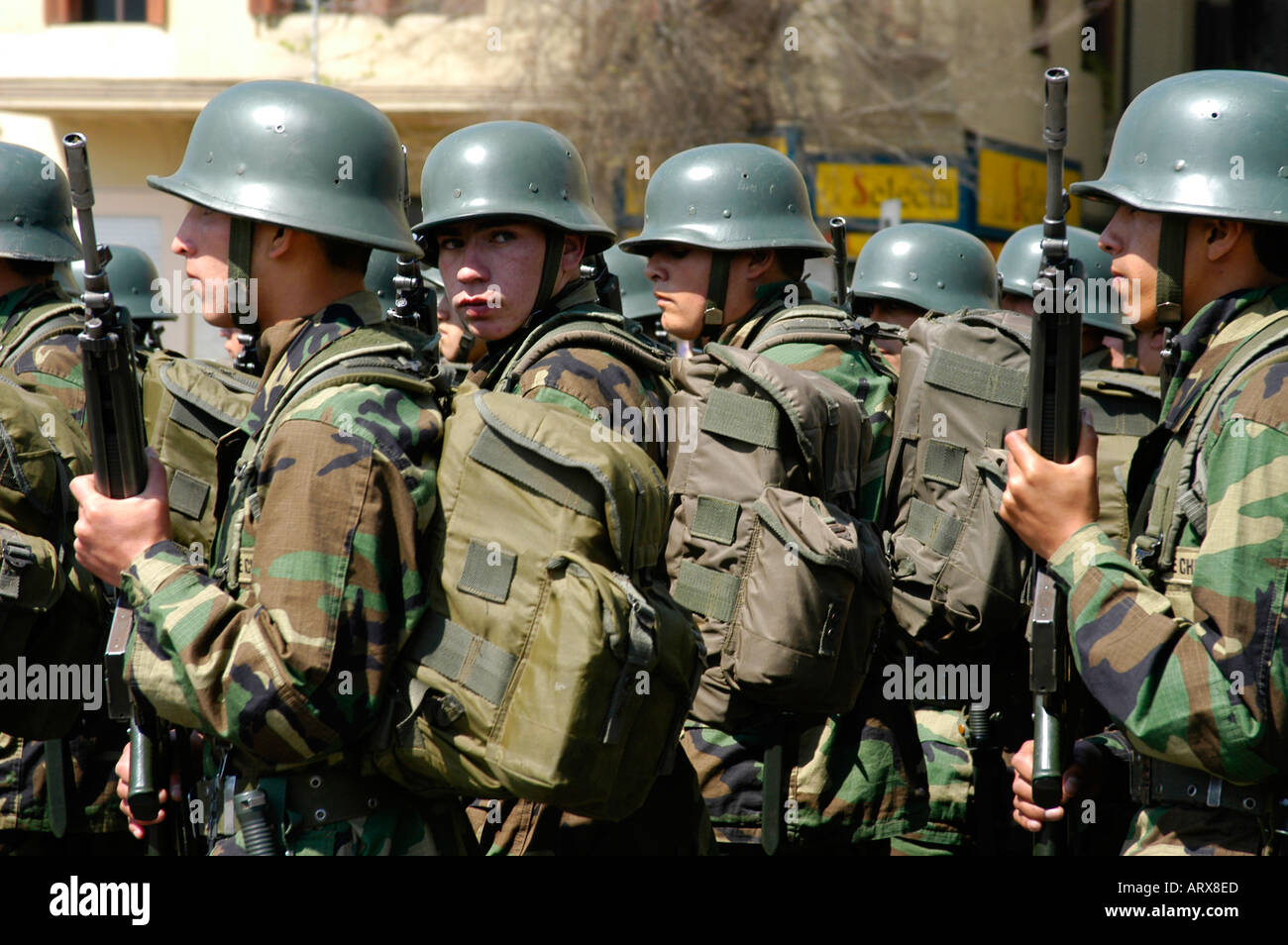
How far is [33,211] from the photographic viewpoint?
577 centimetres

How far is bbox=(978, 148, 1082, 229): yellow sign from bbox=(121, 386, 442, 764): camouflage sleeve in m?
16.2

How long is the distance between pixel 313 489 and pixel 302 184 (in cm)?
87

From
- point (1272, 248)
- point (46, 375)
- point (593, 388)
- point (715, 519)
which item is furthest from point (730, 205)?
point (1272, 248)

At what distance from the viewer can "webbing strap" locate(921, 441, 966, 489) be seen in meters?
5.41

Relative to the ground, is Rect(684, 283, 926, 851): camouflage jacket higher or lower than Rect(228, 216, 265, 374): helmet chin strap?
lower

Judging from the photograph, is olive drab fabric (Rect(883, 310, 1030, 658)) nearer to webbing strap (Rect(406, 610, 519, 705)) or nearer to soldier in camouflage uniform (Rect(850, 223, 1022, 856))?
soldier in camouflage uniform (Rect(850, 223, 1022, 856))

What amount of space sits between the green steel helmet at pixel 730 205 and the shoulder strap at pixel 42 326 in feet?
6.72

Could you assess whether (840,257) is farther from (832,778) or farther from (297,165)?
(297,165)

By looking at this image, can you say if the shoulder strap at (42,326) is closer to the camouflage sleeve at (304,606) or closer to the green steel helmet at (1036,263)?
the camouflage sleeve at (304,606)

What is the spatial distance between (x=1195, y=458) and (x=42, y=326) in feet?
13.2

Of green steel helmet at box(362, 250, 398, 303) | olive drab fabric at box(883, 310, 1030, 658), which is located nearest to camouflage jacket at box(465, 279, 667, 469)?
olive drab fabric at box(883, 310, 1030, 658)

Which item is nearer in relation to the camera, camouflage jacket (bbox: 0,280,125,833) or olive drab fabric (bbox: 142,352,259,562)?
camouflage jacket (bbox: 0,280,125,833)

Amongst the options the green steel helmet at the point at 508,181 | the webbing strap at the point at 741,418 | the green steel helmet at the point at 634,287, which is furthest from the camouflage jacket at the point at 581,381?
the green steel helmet at the point at 634,287
